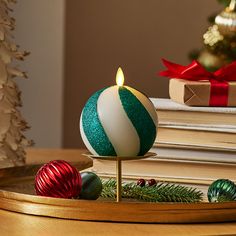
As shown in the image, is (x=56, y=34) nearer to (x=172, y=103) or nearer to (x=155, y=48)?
(x=155, y=48)

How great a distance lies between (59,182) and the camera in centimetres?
70

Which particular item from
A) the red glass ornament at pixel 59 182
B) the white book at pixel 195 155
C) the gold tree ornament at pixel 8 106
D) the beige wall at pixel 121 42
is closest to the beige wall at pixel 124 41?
the beige wall at pixel 121 42

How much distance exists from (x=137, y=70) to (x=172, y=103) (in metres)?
1.85

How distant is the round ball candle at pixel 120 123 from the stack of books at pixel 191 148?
141 mm

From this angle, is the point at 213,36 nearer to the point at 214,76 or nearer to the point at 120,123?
the point at 214,76

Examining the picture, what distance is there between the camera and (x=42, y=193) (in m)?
0.71

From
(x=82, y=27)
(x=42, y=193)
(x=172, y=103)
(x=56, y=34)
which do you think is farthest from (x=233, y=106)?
(x=82, y=27)

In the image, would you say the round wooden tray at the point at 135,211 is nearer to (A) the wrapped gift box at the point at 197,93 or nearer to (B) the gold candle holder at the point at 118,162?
(B) the gold candle holder at the point at 118,162

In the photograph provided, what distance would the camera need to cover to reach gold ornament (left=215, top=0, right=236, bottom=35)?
2035 mm

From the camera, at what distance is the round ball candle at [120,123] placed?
2.20 ft

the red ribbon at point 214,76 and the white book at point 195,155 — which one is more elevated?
the red ribbon at point 214,76

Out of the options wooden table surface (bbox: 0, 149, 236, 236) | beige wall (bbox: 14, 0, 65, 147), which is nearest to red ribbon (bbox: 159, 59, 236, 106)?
wooden table surface (bbox: 0, 149, 236, 236)

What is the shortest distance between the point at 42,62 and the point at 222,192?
5.10 ft

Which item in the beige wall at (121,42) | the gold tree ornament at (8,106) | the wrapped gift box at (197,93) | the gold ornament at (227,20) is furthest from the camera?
the beige wall at (121,42)
